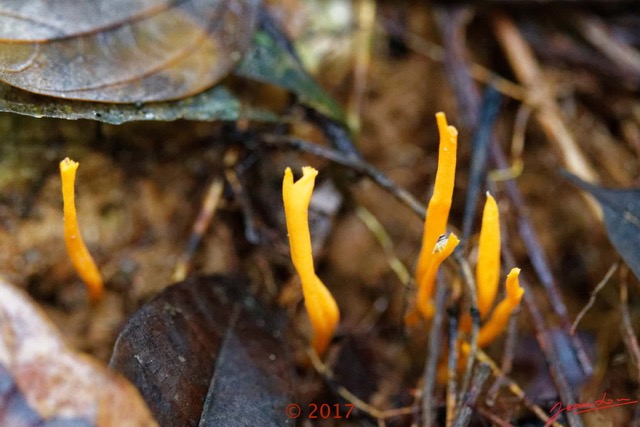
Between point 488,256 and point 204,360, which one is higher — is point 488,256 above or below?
above

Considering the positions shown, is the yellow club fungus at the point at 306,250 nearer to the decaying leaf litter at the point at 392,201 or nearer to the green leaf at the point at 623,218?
the decaying leaf litter at the point at 392,201

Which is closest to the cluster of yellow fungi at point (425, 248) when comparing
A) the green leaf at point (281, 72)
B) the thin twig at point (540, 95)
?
the green leaf at point (281, 72)

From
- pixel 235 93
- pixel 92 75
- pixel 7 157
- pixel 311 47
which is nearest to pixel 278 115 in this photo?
pixel 235 93

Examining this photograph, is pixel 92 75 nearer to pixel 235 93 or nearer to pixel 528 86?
pixel 235 93

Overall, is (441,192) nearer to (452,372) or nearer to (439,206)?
(439,206)

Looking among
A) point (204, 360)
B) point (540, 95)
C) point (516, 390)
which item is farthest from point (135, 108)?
point (540, 95)
